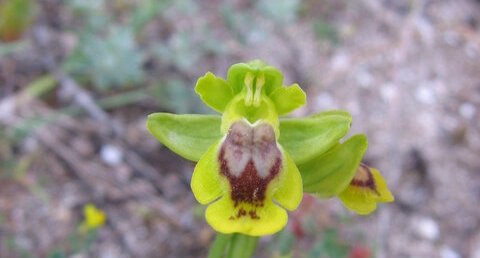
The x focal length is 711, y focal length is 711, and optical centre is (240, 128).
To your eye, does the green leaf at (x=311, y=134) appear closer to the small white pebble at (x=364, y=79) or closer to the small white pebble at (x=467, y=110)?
the small white pebble at (x=364, y=79)

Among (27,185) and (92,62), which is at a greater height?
(92,62)

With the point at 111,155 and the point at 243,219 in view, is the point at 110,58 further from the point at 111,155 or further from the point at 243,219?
the point at 243,219

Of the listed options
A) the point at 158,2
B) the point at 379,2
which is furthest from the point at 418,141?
the point at 158,2

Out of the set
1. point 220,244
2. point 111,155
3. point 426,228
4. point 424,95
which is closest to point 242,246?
point 220,244

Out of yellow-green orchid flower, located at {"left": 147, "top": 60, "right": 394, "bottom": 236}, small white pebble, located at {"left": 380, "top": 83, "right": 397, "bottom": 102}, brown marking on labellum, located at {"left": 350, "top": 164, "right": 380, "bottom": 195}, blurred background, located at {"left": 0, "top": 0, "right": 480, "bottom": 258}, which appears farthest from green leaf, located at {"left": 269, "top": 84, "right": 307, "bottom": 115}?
small white pebble, located at {"left": 380, "top": 83, "right": 397, "bottom": 102}

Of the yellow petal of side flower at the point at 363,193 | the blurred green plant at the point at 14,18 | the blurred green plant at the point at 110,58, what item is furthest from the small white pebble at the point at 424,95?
the yellow petal of side flower at the point at 363,193

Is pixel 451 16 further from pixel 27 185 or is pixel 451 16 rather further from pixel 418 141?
pixel 27 185

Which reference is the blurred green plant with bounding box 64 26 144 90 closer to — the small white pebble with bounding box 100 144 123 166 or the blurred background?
the blurred background
